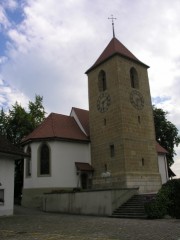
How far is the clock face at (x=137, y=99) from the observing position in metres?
27.9

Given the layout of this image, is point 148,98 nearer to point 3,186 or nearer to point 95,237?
point 3,186

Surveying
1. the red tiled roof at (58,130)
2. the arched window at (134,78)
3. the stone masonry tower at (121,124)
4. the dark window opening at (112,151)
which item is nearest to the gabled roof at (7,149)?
the red tiled roof at (58,130)

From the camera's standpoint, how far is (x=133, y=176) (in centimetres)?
2477

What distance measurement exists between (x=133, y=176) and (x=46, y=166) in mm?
8046

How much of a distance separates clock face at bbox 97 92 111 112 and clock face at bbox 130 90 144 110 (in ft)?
7.26

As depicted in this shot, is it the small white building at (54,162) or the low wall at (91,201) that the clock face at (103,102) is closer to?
the small white building at (54,162)

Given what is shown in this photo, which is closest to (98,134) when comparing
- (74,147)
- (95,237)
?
(74,147)

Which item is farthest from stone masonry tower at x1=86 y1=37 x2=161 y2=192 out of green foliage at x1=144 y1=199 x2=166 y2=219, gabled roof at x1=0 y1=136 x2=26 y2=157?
gabled roof at x1=0 y1=136 x2=26 y2=157

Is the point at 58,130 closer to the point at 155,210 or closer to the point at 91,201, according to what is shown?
the point at 91,201

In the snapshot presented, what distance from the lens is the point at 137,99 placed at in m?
28.5

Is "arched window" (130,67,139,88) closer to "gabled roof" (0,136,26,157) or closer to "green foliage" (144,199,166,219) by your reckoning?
"gabled roof" (0,136,26,157)

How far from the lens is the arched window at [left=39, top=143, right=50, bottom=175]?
88.4ft

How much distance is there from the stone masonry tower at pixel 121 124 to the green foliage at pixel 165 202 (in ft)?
25.5

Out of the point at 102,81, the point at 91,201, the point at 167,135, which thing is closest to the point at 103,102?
the point at 102,81
